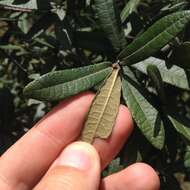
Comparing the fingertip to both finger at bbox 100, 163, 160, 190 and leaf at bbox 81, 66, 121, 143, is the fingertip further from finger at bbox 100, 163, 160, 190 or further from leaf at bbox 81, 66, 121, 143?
leaf at bbox 81, 66, 121, 143

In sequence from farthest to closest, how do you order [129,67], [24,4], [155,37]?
[24,4] → [129,67] → [155,37]

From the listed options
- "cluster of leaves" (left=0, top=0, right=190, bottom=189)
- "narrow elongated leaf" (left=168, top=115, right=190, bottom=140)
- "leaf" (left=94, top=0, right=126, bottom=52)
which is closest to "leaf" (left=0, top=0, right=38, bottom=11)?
"cluster of leaves" (left=0, top=0, right=190, bottom=189)

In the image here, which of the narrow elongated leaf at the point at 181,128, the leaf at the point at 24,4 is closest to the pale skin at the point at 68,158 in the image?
the narrow elongated leaf at the point at 181,128

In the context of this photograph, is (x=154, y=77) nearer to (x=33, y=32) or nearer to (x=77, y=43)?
(x=77, y=43)

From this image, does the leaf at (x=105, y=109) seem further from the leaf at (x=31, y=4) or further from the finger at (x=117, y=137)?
the leaf at (x=31, y=4)

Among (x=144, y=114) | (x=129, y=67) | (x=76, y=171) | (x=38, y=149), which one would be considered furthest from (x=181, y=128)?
(x=38, y=149)

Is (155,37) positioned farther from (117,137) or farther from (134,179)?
(134,179)

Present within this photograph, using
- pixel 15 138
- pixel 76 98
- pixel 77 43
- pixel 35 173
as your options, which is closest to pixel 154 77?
pixel 76 98
